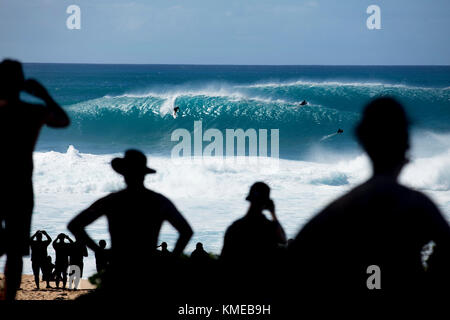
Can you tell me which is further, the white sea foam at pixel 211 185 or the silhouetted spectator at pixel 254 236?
the white sea foam at pixel 211 185

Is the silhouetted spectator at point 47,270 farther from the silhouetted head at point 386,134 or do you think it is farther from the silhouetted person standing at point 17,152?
the silhouetted head at point 386,134

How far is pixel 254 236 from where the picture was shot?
2.47 metres

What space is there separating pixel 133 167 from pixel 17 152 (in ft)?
1.52

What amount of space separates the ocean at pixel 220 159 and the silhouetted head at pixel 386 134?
8.61m

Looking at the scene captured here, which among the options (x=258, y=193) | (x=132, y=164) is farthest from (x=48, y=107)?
(x=258, y=193)

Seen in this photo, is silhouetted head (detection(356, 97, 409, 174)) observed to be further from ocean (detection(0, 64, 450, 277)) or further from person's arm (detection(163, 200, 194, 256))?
ocean (detection(0, 64, 450, 277))

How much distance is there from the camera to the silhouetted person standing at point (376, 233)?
3.72ft

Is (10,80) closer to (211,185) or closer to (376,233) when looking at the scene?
(376,233)

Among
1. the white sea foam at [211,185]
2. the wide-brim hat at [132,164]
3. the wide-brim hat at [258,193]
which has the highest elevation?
the white sea foam at [211,185]

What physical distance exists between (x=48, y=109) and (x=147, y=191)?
552 mm

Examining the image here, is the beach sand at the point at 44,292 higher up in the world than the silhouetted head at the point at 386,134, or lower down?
lower down

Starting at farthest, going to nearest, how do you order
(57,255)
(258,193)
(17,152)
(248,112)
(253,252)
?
(248,112) < (57,255) < (258,193) < (253,252) < (17,152)

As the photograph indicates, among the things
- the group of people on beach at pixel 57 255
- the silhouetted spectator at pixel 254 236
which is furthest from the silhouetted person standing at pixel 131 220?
the group of people on beach at pixel 57 255
